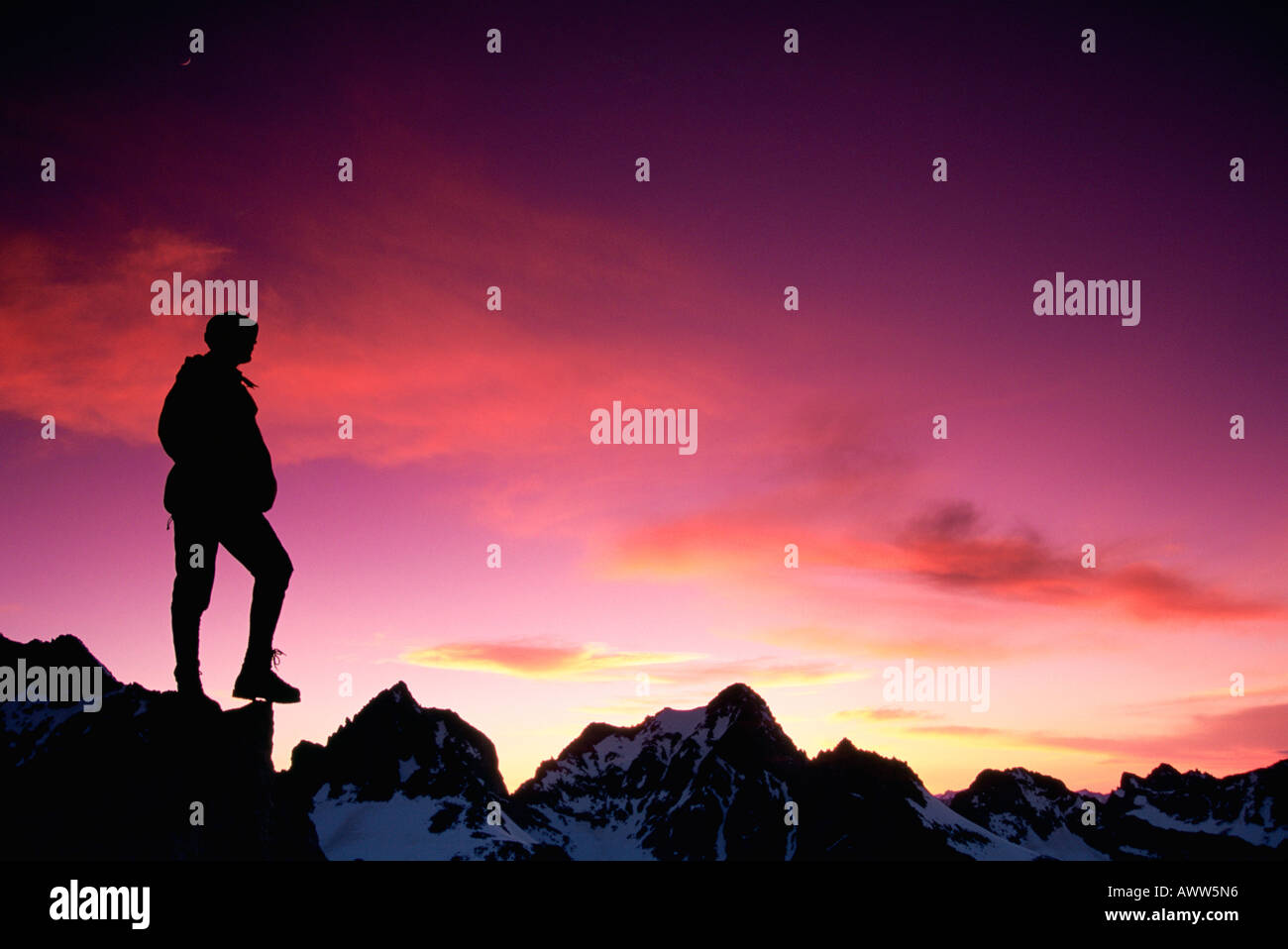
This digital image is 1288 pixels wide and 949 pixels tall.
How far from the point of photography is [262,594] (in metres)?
7.75

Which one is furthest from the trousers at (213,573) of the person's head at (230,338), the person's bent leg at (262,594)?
the person's head at (230,338)

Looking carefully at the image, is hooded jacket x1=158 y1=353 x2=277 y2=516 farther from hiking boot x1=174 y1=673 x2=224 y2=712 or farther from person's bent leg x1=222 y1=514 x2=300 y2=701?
hiking boot x1=174 y1=673 x2=224 y2=712

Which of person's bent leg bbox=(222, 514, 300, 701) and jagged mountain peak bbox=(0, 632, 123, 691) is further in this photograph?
jagged mountain peak bbox=(0, 632, 123, 691)

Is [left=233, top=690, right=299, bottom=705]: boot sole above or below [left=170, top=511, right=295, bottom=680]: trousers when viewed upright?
below

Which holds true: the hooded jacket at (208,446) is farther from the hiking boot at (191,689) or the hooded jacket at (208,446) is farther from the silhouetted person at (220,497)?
the hiking boot at (191,689)

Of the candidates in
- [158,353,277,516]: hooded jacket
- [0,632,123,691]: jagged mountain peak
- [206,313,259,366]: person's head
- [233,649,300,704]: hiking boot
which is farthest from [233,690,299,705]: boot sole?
[0,632,123,691]: jagged mountain peak

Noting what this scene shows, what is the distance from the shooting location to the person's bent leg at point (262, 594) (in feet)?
24.7

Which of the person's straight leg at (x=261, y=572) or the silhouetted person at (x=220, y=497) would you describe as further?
the person's straight leg at (x=261, y=572)

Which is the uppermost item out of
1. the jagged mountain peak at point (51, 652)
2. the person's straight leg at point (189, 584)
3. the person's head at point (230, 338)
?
the person's head at point (230, 338)

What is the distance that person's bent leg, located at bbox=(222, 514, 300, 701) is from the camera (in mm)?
7520
